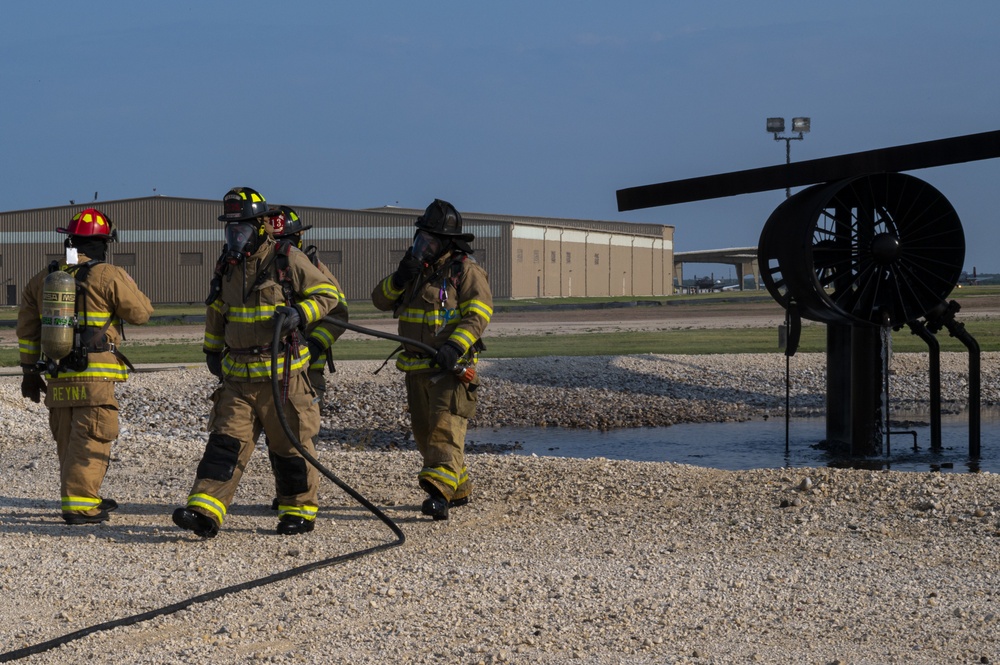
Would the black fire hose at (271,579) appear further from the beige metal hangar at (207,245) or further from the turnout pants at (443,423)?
the beige metal hangar at (207,245)

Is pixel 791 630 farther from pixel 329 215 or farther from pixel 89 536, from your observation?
pixel 329 215

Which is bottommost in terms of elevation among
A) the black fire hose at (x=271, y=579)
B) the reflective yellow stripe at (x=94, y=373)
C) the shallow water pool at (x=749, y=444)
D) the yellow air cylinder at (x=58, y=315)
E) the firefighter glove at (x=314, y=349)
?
the shallow water pool at (x=749, y=444)

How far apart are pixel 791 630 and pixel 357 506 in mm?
3792

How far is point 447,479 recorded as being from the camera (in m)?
7.36

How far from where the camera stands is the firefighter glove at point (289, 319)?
6551 mm

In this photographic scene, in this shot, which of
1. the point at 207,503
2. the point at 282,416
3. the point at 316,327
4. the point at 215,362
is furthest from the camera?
the point at 316,327

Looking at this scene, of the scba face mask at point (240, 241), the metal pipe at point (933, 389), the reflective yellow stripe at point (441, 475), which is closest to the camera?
the scba face mask at point (240, 241)

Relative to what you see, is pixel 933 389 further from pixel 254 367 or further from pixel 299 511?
pixel 254 367

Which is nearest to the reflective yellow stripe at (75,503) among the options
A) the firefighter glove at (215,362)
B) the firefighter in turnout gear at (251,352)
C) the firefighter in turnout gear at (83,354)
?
the firefighter in turnout gear at (83,354)

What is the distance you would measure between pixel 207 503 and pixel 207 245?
5407cm

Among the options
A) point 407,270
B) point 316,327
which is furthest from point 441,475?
point 407,270

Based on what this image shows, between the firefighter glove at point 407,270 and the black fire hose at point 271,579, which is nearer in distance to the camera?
the black fire hose at point 271,579

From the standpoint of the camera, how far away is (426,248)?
297 inches

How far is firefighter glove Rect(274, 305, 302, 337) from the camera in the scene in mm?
6551
